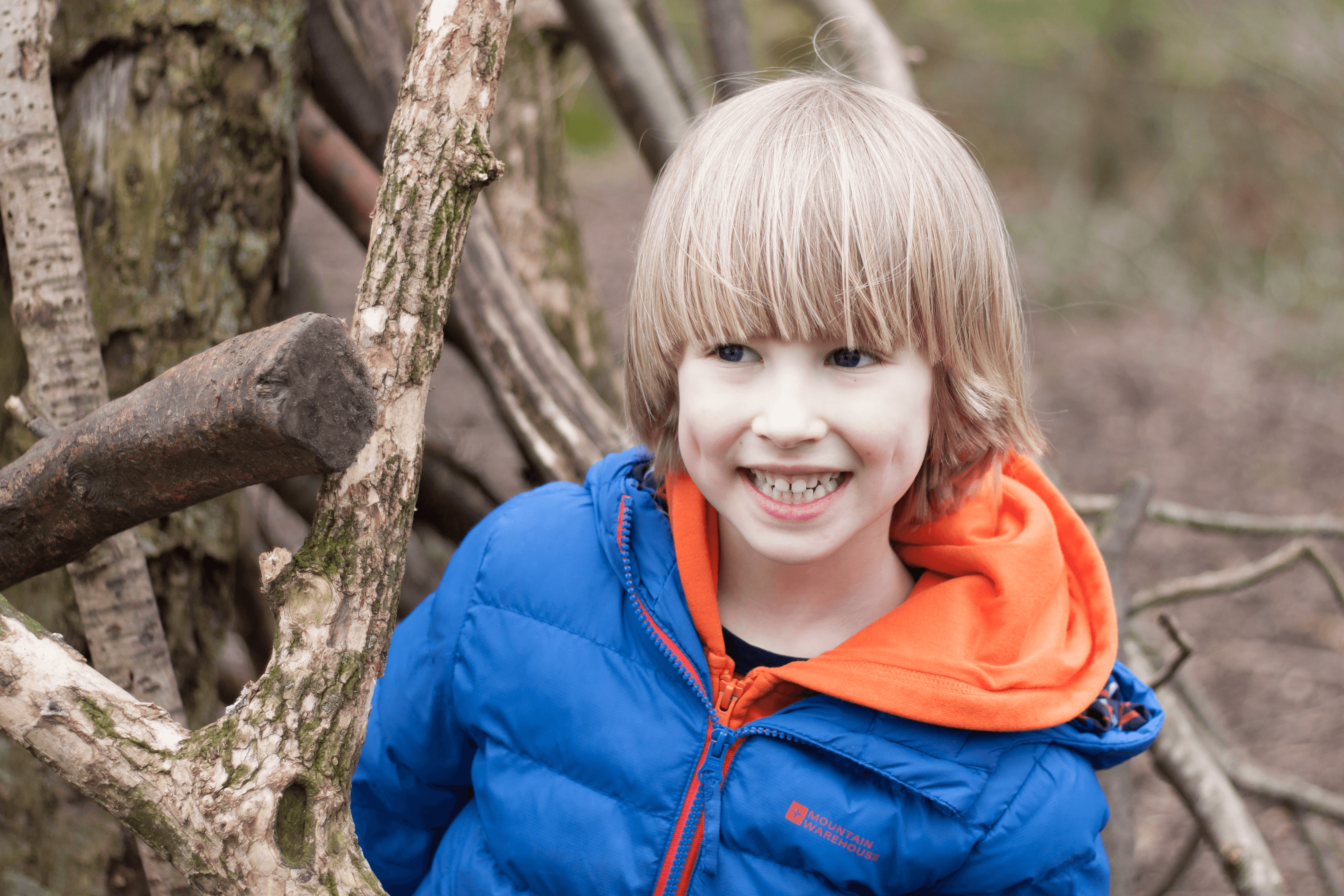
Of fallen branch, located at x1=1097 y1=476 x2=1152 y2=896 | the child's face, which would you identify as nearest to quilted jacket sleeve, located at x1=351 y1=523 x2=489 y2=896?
the child's face

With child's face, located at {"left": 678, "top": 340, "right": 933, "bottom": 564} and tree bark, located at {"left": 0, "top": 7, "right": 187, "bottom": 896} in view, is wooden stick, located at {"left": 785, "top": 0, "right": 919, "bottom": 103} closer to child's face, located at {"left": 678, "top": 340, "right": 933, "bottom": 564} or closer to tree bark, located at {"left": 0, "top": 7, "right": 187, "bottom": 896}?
child's face, located at {"left": 678, "top": 340, "right": 933, "bottom": 564}

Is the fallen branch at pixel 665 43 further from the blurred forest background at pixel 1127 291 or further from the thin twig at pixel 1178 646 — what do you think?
the thin twig at pixel 1178 646

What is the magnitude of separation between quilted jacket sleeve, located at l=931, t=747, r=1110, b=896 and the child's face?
14.3 inches

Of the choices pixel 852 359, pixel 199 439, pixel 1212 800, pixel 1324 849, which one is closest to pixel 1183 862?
pixel 1212 800

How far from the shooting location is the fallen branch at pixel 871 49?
255 centimetres

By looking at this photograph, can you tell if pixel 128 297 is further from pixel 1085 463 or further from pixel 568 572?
pixel 1085 463

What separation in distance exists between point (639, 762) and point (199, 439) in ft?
2.08

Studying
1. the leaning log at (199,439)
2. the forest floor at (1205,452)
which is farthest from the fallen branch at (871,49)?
the leaning log at (199,439)

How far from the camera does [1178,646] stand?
1.91 meters

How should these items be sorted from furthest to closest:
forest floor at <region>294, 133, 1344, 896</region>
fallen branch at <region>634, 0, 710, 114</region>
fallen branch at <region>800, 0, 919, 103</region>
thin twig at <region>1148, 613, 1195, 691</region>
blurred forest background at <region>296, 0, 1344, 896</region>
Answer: blurred forest background at <region>296, 0, 1344, 896</region>, forest floor at <region>294, 133, 1344, 896</region>, fallen branch at <region>634, 0, 710, 114</region>, fallen branch at <region>800, 0, 919, 103</region>, thin twig at <region>1148, 613, 1195, 691</region>

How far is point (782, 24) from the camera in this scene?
660 centimetres

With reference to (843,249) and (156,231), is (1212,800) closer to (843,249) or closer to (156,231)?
(843,249)

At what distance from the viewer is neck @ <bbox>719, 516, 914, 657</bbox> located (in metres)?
1.29

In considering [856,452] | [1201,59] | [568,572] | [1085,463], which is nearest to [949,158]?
[856,452]
